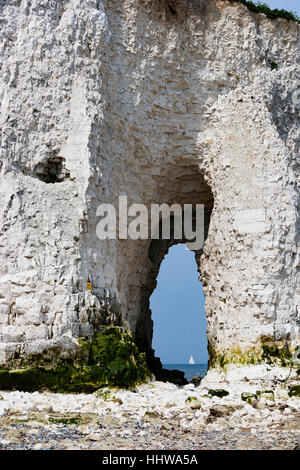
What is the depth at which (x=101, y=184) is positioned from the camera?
1306 cm

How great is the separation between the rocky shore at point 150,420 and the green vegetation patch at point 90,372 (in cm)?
32

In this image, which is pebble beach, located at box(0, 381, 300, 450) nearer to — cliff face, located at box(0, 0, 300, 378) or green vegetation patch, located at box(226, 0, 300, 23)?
cliff face, located at box(0, 0, 300, 378)

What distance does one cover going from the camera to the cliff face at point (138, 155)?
11844 millimetres

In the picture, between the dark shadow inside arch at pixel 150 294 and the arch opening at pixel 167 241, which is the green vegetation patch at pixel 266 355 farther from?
A: the dark shadow inside arch at pixel 150 294

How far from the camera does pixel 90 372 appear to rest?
10.8 meters

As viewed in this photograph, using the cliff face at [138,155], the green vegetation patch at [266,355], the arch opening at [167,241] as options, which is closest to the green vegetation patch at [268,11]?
the cliff face at [138,155]

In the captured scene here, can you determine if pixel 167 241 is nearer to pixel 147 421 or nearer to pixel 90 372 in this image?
pixel 90 372

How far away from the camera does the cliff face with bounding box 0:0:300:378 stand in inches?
466

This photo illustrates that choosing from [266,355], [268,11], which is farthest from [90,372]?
[268,11]

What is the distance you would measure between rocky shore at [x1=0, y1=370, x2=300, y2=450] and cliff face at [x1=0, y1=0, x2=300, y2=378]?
192 centimetres

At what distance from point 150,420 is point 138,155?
870 cm

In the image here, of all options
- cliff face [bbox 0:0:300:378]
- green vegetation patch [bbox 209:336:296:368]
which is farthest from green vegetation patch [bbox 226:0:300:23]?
green vegetation patch [bbox 209:336:296:368]
